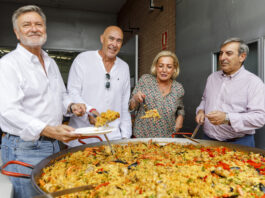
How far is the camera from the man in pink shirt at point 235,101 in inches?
76.8

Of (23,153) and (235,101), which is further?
(235,101)

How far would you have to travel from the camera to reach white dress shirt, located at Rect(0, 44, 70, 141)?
57.0 inches

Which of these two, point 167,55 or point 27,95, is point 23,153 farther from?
point 167,55

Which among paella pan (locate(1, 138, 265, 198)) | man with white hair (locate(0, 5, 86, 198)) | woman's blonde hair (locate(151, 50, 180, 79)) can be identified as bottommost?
paella pan (locate(1, 138, 265, 198))

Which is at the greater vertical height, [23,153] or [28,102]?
[28,102]

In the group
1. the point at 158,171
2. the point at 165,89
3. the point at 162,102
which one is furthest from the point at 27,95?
the point at 165,89

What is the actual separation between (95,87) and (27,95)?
94 centimetres

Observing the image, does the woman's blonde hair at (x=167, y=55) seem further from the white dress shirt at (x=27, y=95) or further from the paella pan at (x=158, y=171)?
the white dress shirt at (x=27, y=95)

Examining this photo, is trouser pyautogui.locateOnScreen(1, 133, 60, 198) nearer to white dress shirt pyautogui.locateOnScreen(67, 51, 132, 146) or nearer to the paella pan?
the paella pan

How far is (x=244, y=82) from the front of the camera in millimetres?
2174

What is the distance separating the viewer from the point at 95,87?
2.51 m

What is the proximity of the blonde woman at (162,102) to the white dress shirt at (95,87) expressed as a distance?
0.18 metres

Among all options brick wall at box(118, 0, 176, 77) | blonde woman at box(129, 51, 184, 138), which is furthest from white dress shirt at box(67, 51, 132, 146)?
brick wall at box(118, 0, 176, 77)

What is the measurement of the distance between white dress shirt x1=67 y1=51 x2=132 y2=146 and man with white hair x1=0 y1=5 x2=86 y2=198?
21.4 inches
